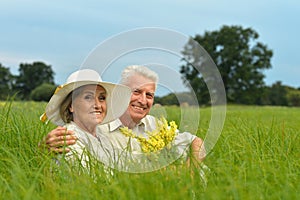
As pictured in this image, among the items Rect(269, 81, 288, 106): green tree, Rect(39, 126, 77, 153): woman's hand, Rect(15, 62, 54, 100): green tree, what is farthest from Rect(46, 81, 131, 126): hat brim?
Rect(15, 62, 54, 100): green tree

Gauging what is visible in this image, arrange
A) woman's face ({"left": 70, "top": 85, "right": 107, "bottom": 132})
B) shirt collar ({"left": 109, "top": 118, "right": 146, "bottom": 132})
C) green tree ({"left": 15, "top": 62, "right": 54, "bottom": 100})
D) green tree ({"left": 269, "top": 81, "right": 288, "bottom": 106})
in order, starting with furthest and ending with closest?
green tree ({"left": 15, "top": 62, "right": 54, "bottom": 100}) → green tree ({"left": 269, "top": 81, "right": 288, "bottom": 106}) → shirt collar ({"left": 109, "top": 118, "right": 146, "bottom": 132}) → woman's face ({"left": 70, "top": 85, "right": 107, "bottom": 132})

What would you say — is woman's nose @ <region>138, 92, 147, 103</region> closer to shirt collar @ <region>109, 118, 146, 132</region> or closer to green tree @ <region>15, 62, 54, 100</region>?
shirt collar @ <region>109, 118, 146, 132</region>

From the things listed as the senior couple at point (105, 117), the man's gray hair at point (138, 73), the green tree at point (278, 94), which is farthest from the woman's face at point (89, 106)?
the green tree at point (278, 94)

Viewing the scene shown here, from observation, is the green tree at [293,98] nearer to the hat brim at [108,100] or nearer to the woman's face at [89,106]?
the hat brim at [108,100]

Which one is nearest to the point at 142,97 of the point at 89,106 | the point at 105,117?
the point at 105,117

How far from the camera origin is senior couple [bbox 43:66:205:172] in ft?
10.1

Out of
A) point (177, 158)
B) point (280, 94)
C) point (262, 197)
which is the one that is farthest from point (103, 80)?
point (280, 94)

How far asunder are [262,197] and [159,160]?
78 cm

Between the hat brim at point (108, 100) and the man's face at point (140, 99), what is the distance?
3.2 inches

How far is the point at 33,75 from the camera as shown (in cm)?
5600

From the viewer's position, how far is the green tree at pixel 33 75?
181 ft

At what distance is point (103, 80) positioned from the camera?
124 inches

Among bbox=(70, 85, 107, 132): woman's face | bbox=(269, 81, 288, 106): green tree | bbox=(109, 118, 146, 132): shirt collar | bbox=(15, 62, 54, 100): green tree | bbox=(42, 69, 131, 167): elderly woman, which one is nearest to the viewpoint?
bbox=(42, 69, 131, 167): elderly woman

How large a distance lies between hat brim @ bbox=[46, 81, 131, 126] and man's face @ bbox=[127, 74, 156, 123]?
8 centimetres
